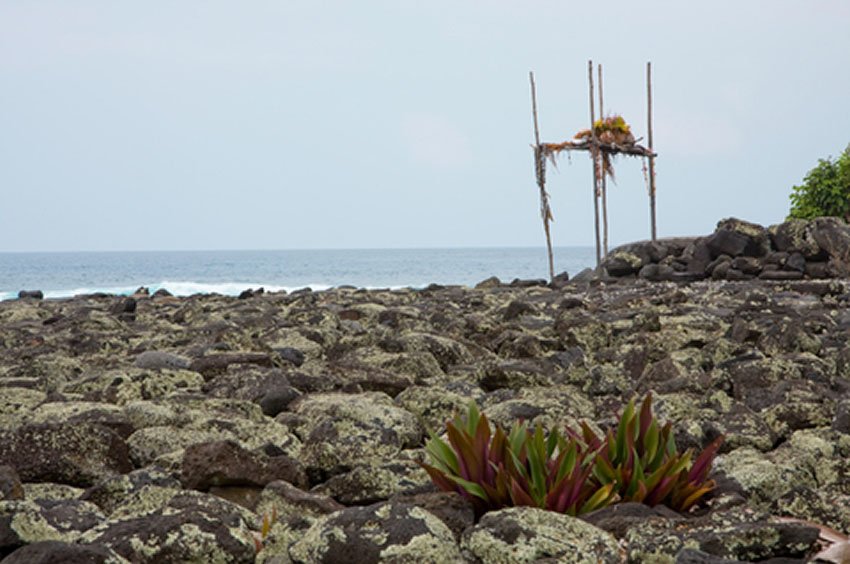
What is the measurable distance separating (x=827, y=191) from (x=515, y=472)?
2355 cm

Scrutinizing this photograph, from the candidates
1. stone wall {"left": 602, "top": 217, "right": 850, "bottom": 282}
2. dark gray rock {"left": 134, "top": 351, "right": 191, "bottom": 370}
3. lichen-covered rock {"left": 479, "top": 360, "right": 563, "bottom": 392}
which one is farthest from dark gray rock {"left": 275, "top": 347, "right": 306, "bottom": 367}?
stone wall {"left": 602, "top": 217, "right": 850, "bottom": 282}

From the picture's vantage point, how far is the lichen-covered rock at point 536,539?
2812 millimetres

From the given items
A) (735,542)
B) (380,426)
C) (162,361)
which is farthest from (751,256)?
(735,542)

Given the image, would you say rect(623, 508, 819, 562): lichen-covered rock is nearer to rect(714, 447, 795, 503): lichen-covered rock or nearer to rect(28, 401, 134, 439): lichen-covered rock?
rect(714, 447, 795, 503): lichen-covered rock

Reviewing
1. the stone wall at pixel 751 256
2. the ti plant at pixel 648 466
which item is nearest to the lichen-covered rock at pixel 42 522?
the ti plant at pixel 648 466

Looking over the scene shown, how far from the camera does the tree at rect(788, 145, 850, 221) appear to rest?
24.4m

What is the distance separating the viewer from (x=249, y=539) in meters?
3.11

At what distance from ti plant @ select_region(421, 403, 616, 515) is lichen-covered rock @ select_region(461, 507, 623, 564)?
0.26 metres

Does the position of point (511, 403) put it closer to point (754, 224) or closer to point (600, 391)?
point (600, 391)

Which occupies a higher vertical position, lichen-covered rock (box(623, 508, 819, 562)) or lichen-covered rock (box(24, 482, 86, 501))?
lichen-covered rock (box(623, 508, 819, 562))

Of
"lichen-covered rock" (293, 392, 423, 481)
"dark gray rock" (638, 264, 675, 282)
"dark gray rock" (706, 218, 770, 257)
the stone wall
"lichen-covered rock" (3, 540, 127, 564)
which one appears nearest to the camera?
"lichen-covered rock" (3, 540, 127, 564)

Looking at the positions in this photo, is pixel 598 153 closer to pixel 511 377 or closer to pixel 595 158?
pixel 595 158

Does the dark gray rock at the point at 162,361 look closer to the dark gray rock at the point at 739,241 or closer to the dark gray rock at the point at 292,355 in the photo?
the dark gray rock at the point at 292,355

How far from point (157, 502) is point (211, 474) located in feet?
0.85
